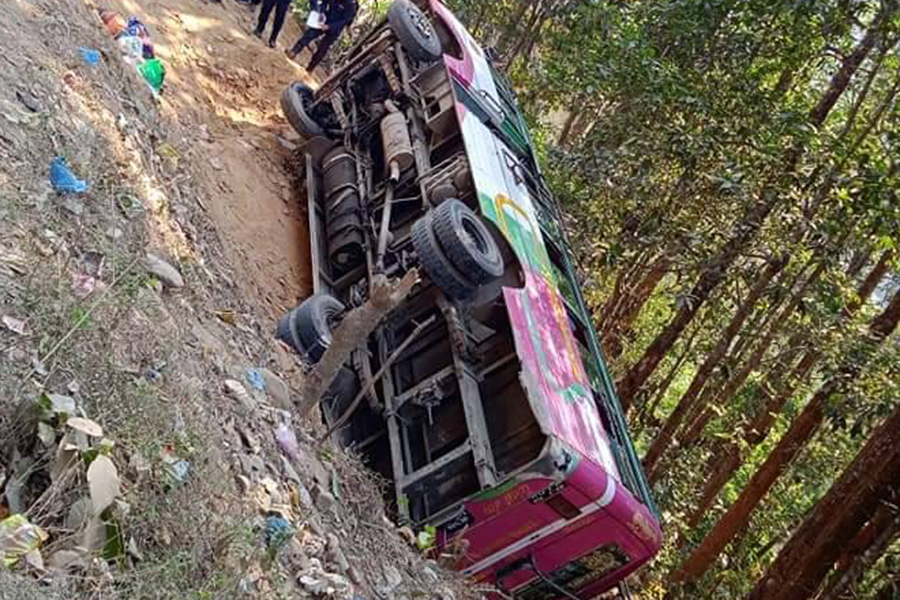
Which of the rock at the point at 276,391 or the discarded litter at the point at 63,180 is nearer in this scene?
the discarded litter at the point at 63,180

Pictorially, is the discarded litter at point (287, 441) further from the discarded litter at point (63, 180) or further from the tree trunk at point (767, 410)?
the tree trunk at point (767, 410)

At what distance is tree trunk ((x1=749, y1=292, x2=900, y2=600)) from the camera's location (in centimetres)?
523

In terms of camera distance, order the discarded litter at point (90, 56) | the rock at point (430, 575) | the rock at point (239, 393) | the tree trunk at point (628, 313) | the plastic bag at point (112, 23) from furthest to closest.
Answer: the tree trunk at point (628, 313), the plastic bag at point (112, 23), the discarded litter at point (90, 56), the rock at point (430, 575), the rock at point (239, 393)

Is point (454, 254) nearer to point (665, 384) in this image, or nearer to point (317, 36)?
point (317, 36)

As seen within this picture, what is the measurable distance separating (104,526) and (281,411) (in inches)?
78.2

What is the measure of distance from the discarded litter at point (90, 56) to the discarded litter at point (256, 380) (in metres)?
2.28

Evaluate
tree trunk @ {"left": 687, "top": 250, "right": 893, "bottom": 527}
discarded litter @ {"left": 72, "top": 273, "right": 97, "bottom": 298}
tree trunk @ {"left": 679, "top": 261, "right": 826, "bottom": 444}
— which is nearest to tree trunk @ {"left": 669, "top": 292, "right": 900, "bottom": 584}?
tree trunk @ {"left": 679, "top": 261, "right": 826, "bottom": 444}

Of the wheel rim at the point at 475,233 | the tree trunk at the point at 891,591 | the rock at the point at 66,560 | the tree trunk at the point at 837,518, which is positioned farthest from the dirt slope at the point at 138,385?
the tree trunk at the point at 891,591

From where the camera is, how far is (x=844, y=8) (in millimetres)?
7867

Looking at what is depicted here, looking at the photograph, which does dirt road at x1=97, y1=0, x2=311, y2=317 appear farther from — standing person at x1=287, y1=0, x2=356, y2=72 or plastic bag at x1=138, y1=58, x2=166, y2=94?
standing person at x1=287, y1=0, x2=356, y2=72

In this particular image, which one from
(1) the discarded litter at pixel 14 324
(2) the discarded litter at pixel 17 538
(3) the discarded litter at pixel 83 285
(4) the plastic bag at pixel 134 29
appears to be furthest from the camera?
(4) the plastic bag at pixel 134 29

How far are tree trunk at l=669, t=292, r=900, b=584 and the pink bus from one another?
2.45m

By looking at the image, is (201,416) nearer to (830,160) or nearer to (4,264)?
(4,264)

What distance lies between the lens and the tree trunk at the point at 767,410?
9883mm
